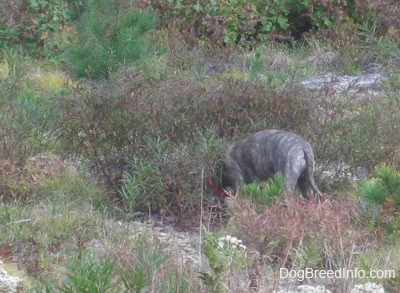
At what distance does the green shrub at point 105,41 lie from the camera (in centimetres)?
1090

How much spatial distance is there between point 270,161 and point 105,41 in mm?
3276

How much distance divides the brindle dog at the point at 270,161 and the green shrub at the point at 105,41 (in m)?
2.44

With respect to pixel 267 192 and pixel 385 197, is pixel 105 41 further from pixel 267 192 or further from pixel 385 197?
pixel 385 197

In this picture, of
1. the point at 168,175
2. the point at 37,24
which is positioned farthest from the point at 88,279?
the point at 37,24

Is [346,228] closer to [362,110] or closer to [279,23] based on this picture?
[362,110]

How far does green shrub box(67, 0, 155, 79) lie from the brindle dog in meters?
2.44

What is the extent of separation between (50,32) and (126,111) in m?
5.86

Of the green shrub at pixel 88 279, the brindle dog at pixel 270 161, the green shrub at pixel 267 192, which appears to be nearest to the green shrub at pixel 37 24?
the brindle dog at pixel 270 161

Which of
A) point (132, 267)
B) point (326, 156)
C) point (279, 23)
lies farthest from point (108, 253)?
point (279, 23)

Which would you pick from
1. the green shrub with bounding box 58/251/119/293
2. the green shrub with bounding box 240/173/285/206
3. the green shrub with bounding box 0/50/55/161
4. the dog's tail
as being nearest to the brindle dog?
the dog's tail

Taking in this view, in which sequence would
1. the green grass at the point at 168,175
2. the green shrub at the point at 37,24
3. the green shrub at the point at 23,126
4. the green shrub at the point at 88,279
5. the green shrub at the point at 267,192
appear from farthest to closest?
the green shrub at the point at 37,24
the green shrub at the point at 23,126
the green shrub at the point at 267,192
the green grass at the point at 168,175
the green shrub at the point at 88,279

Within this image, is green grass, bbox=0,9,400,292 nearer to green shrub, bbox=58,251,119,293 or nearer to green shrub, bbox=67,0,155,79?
green shrub, bbox=67,0,155,79

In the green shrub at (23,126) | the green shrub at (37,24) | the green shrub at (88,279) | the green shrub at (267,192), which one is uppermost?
the green shrub at (88,279)

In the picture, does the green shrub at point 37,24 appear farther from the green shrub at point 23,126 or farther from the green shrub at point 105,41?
the green shrub at point 23,126
